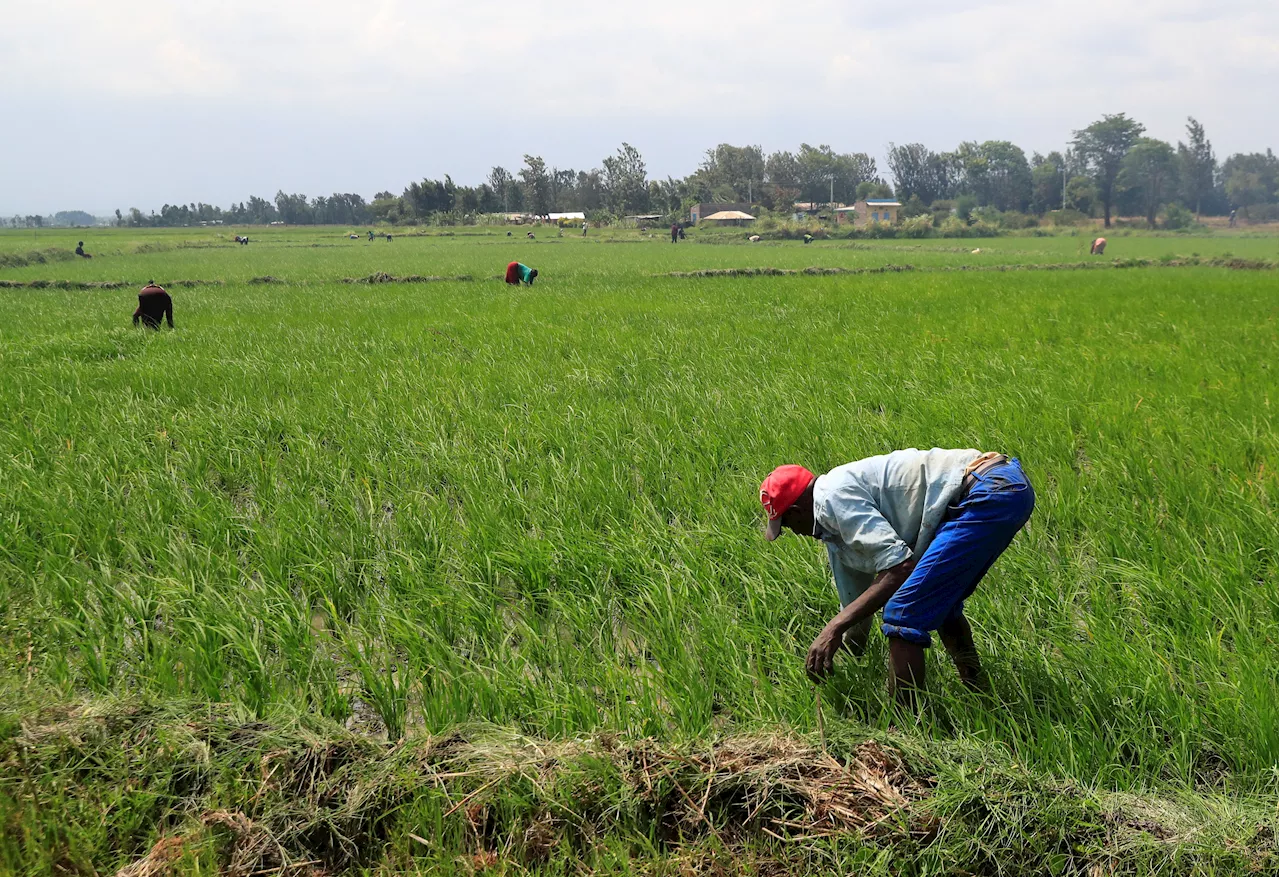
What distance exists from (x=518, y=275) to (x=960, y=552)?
13.2m

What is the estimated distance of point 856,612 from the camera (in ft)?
5.95

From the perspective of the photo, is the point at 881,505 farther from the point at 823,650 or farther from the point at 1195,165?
the point at 1195,165

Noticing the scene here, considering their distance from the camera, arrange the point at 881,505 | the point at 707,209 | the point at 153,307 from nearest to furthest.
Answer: the point at 881,505 → the point at 153,307 → the point at 707,209

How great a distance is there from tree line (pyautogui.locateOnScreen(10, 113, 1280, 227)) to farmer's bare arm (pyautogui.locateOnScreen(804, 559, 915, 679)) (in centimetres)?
5729

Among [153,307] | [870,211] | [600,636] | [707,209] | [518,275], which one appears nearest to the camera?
[600,636]

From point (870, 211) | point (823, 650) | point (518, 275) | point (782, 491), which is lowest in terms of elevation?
point (823, 650)

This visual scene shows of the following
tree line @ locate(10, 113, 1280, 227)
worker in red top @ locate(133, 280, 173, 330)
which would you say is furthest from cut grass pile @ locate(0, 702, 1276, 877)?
tree line @ locate(10, 113, 1280, 227)

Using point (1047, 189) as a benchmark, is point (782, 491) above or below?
below

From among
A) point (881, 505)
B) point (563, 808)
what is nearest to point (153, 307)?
point (563, 808)

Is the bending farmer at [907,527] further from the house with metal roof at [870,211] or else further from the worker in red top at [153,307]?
the house with metal roof at [870,211]

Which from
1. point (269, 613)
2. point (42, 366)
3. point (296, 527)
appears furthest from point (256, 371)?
point (269, 613)

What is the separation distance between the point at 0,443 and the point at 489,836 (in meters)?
4.23

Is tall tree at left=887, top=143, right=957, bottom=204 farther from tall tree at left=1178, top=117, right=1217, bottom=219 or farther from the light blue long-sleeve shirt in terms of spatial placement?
the light blue long-sleeve shirt

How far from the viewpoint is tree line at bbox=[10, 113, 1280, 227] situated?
212ft
